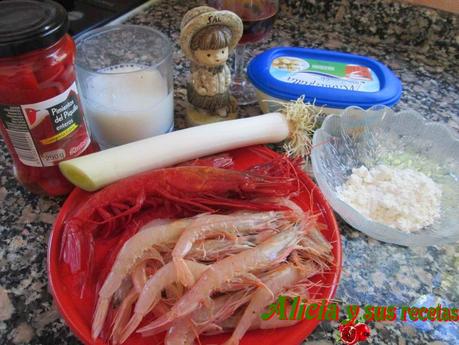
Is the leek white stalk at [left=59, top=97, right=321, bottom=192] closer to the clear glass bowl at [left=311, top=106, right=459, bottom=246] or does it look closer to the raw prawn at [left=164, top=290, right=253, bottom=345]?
the clear glass bowl at [left=311, top=106, right=459, bottom=246]

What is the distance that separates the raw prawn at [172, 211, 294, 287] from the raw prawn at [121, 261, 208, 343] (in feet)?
0.04

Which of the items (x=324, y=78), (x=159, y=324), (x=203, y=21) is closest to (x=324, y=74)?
(x=324, y=78)

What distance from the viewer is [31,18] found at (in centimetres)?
60

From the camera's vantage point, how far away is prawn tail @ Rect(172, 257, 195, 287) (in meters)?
0.58

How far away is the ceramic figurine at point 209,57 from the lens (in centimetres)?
74

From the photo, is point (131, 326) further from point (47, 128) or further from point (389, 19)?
point (389, 19)

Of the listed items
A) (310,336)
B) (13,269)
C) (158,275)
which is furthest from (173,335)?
(13,269)

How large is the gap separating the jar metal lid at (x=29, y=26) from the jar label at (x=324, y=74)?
447 mm

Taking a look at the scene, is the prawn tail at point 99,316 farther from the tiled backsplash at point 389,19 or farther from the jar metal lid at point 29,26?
the tiled backsplash at point 389,19

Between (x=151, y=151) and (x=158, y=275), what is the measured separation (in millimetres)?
255

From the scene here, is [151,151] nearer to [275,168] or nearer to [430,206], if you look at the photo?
[275,168]

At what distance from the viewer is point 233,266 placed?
610mm

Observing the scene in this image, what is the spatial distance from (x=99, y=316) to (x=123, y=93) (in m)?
0.42

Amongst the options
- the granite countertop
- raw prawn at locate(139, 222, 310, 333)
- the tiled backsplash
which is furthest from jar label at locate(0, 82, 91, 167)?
the tiled backsplash
